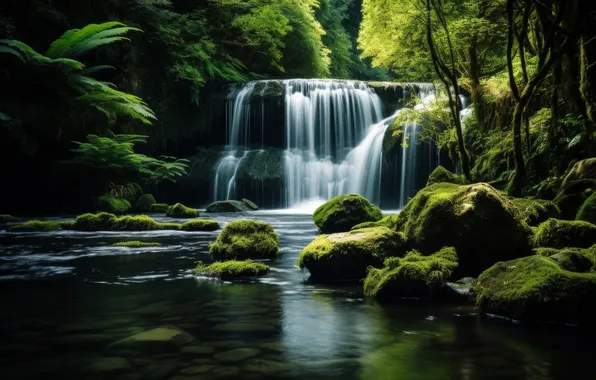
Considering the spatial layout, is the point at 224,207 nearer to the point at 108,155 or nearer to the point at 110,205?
the point at 110,205

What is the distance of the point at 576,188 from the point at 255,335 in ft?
19.8

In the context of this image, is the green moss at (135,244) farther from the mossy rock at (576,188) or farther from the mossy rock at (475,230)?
the mossy rock at (576,188)

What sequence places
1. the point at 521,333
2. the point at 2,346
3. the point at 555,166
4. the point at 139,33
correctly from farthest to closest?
the point at 139,33 → the point at 555,166 → the point at 521,333 → the point at 2,346

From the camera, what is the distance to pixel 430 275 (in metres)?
5.42

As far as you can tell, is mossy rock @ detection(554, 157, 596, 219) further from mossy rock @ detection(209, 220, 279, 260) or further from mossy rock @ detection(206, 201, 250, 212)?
mossy rock @ detection(206, 201, 250, 212)

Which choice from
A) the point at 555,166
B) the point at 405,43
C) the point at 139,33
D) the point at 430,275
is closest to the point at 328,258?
the point at 430,275

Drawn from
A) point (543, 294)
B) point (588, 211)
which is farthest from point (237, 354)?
point (588, 211)

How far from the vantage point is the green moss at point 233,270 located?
21.5ft

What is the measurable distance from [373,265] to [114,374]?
3.71 metres

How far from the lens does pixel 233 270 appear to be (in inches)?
259

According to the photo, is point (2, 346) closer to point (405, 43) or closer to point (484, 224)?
point (484, 224)

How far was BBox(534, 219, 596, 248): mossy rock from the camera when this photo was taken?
20.6 ft

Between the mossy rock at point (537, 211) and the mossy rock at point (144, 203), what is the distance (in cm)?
1580

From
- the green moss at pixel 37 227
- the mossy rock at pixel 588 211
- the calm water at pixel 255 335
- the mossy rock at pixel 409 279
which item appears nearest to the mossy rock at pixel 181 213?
the green moss at pixel 37 227
